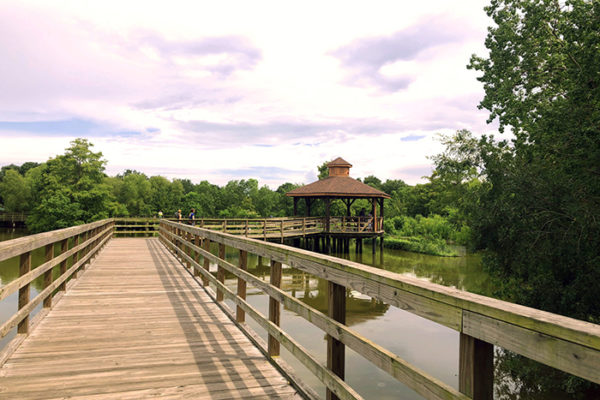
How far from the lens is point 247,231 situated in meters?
24.6

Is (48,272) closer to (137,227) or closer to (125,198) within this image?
(137,227)

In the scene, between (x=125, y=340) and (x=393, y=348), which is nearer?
(x=125, y=340)

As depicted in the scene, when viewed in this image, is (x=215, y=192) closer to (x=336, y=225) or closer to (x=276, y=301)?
(x=336, y=225)

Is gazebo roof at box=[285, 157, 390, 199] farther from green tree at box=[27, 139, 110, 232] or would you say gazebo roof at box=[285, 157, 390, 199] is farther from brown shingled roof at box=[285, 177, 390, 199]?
green tree at box=[27, 139, 110, 232]

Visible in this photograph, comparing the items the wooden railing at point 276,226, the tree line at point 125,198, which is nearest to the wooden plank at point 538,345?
the wooden railing at point 276,226

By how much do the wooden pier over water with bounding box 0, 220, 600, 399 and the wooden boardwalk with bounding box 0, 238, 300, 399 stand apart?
0.01 meters

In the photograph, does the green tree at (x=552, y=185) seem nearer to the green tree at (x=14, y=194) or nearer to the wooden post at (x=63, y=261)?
the wooden post at (x=63, y=261)

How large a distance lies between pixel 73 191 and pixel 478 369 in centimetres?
4826

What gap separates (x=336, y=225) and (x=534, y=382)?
71.9ft

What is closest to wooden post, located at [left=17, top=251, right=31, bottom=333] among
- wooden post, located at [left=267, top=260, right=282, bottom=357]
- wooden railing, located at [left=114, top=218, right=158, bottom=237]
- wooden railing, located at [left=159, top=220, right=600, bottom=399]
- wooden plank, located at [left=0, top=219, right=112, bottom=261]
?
wooden plank, located at [left=0, top=219, right=112, bottom=261]

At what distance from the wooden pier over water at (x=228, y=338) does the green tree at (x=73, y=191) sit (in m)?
40.0

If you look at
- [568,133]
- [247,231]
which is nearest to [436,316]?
[568,133]

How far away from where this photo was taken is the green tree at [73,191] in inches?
1662

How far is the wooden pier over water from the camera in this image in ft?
4.90
